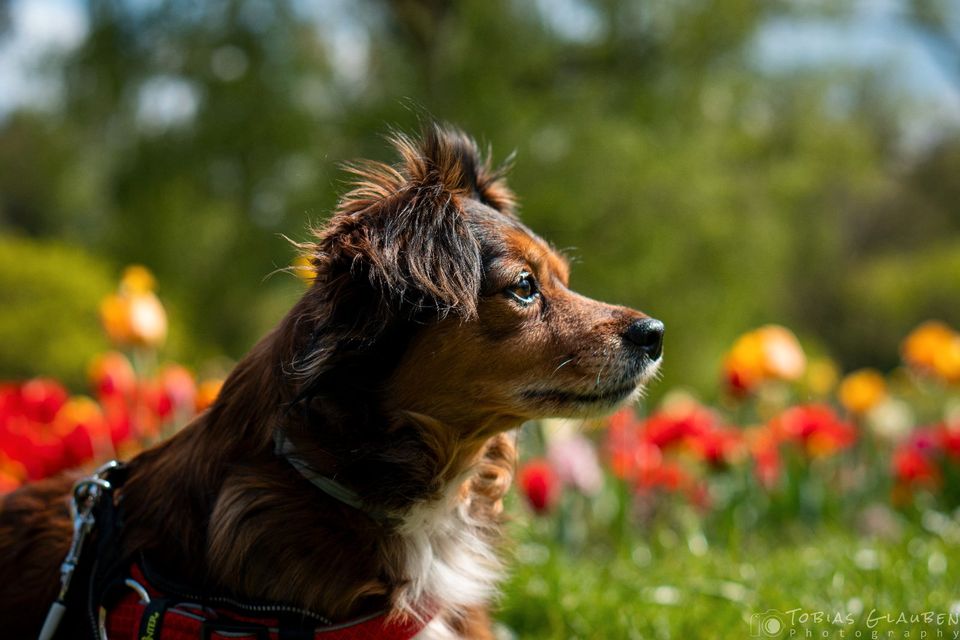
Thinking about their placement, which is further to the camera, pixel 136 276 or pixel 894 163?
pixel 894 163

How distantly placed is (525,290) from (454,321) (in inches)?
9.6

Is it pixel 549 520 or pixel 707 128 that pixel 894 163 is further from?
pixel 549 520

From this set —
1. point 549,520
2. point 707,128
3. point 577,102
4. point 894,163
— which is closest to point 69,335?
point 577,102

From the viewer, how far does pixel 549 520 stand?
439 centimetres

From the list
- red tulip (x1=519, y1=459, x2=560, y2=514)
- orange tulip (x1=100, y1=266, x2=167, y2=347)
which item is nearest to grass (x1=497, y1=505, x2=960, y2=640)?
red tulip (x1=519, y1=459, x2=560, y2=514)

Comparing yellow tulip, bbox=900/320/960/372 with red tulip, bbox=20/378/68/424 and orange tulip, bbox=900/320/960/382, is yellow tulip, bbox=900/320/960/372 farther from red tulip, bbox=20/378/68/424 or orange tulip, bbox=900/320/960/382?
red tulip, bbox=20/378/68/424

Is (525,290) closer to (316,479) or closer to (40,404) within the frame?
(316,479)

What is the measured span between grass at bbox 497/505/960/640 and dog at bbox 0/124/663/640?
2.08ft

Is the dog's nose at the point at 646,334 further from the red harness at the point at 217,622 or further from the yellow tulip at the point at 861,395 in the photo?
the yellow tulip at the point at 861,395

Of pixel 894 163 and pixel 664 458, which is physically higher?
pixel 894 163

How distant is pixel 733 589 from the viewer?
3328mm

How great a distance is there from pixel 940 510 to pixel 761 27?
8218mm

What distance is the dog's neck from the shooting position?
214 centimetres

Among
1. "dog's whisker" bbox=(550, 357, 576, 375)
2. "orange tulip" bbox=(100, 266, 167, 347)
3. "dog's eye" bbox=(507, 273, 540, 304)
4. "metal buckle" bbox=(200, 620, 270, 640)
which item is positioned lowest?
"metal buckle" bbox=(200, 620, 270, 640)
